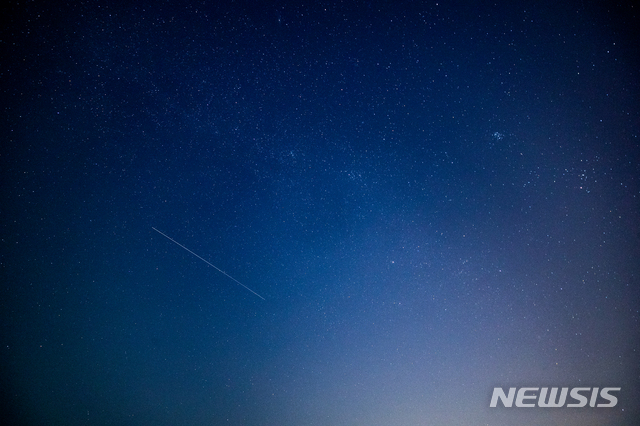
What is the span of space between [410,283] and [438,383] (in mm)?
309

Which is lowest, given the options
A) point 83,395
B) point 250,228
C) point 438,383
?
point 83,395

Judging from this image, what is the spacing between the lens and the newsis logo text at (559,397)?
857mm

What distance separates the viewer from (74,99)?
34.3 inches

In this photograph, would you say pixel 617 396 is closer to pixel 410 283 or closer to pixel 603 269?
pixel 603 269

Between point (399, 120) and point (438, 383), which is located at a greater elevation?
point (399, 120)

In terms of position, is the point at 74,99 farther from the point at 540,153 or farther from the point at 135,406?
the point at 540,153

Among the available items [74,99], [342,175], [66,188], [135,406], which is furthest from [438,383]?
[74,99]

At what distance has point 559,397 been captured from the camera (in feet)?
2.82

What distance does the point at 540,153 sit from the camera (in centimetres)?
83

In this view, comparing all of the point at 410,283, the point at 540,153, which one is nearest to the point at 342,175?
the point at 410,283

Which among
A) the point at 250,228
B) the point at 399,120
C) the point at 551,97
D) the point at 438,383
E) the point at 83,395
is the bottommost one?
the point at 83,395

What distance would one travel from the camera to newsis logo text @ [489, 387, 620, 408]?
0.86 meters

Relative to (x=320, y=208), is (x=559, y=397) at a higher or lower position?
lower

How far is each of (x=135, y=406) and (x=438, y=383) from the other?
916mm
